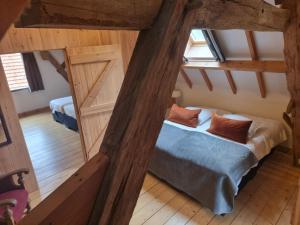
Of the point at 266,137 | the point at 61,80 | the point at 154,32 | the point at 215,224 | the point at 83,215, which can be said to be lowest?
the point at 215,224

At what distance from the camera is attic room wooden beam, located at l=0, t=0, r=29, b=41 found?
40 cm

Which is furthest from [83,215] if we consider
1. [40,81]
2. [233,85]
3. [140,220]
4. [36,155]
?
[40,81]

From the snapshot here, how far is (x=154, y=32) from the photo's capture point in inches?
27.1

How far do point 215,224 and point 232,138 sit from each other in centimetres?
117

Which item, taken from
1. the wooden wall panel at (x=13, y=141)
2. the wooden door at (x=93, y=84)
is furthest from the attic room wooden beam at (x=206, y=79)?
the wooden wall panel at (x=13, y=141)

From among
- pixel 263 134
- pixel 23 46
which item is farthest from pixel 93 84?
pixel 263 134

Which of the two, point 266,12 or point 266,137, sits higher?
point 266,12

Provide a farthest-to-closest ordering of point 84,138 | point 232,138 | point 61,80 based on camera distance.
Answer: point 61,80
point 84,138
point 232,138

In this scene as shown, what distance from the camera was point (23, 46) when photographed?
8.22ft

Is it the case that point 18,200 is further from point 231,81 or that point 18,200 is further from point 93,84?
point 231,81

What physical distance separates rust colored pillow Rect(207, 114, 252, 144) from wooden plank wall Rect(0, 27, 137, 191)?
2.07 metres

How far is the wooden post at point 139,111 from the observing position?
2.00 feet

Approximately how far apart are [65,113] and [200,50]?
11.1ft

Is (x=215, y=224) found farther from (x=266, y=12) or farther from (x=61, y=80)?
(x=61, y=80)
